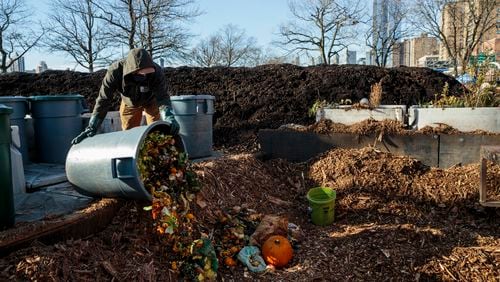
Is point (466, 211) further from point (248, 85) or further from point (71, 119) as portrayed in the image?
point (248, 85)

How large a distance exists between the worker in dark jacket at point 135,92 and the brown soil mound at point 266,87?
3.46 m

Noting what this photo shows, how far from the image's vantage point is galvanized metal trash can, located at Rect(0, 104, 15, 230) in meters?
3.05

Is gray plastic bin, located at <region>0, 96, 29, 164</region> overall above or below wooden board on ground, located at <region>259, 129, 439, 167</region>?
above

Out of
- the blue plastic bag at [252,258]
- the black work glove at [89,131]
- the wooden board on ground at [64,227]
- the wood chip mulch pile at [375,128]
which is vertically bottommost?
the blue plastic bag at [252,258]

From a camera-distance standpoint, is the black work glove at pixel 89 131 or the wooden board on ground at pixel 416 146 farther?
the wooden board on ground at pixel 416 146

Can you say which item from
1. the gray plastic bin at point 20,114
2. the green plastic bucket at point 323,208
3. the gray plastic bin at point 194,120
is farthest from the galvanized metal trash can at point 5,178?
the green plastic bucket at point 323,208

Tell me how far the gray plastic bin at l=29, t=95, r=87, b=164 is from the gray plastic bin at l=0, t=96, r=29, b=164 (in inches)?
7.2

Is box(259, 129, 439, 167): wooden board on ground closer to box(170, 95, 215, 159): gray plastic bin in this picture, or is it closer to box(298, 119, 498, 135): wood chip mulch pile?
box(298, 119, 498, 135): wood chip mulch pile

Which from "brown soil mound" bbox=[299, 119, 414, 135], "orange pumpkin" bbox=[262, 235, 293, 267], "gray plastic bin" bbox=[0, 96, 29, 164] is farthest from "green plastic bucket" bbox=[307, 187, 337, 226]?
"gray plastic bin" bbox=[0, 96, 29, 164]

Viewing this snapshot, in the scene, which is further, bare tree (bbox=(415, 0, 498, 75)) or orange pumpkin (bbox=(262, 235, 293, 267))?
bare tree (bbox=(415, 0, 498, 75))

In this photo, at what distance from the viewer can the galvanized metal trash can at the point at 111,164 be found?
3238 mm

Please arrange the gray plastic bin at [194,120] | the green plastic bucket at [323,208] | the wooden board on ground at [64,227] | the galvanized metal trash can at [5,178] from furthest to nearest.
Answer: the gray plastic bin at [194,120], the green plastic bucket at [323,208], the galvanized metal trash can at [5,178], the wooden board on ground at [64,227]

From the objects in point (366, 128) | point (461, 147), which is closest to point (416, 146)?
point (461, 147)

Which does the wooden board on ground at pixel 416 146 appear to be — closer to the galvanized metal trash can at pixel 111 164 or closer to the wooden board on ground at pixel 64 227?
the galvanized metal trash can at pixel 111 164
